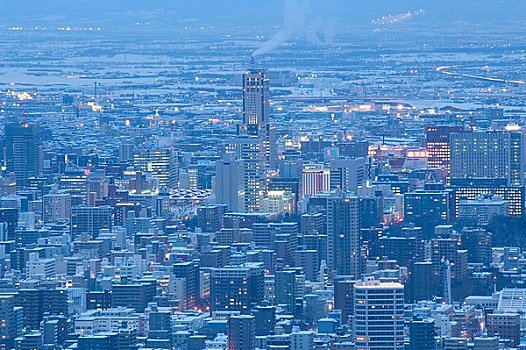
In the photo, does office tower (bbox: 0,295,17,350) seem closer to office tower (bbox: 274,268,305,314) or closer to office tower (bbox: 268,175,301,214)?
office tower (bbox: 274,268,305,314)

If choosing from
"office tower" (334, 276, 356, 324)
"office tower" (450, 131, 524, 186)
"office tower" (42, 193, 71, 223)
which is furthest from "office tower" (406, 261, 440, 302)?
"office tower" (450, 131, 524, 186)

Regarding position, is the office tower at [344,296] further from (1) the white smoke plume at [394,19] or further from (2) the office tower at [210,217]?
(1) the white smoke plume at [394,19]

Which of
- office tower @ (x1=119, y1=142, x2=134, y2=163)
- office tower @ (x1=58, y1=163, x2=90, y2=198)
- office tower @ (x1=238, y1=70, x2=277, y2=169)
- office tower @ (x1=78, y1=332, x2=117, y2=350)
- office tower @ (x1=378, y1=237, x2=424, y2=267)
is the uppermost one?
office tower @ (x1=238, y1=70, x2=277, y2=169)

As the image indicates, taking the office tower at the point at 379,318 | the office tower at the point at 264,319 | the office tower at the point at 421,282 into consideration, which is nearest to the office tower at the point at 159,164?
the office tower at the point at 421,282

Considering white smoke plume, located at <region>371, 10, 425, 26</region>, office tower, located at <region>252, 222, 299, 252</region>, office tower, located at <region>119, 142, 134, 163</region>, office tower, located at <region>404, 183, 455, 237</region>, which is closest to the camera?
office tower, located at <region>252, 222, 299, 252</region>

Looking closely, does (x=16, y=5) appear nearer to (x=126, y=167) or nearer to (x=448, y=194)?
(x=126, y=167)

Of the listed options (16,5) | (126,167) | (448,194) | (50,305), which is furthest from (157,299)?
(16,5)
